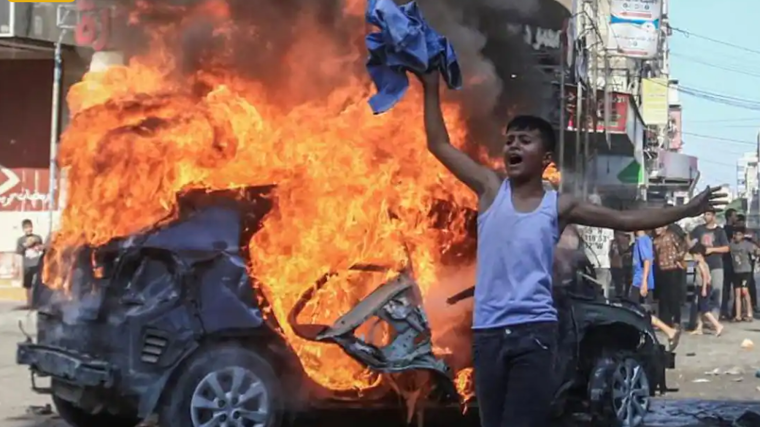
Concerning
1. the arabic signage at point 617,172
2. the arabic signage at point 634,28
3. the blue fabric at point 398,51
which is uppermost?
the arabic signage at point 634,28

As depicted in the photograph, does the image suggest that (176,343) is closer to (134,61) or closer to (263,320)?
(263,320)

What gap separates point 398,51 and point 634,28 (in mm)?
21140

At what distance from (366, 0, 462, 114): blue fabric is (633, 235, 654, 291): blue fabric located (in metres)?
11.0

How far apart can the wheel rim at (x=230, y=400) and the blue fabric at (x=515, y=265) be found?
315 centimetres

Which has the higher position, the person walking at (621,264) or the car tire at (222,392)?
the person walking at (621,264)

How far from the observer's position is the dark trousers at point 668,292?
14.6 metres

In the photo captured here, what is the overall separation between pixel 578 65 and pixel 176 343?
13405mm

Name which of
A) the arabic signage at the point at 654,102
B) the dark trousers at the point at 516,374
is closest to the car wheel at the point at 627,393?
the dark trousers at the point at 516,374

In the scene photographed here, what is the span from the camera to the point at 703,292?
1559 cm

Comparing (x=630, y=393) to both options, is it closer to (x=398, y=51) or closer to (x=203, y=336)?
(x=203, y=336)

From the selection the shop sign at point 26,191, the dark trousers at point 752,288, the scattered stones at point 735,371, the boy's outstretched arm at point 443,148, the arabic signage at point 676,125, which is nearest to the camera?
the boy's outstretched arm at point 443,148

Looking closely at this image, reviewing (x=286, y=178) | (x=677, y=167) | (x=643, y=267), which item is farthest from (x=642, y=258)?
(x=677, y=167)

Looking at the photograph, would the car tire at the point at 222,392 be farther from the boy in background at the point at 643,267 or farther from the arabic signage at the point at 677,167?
the arabic signage at the point at 677,167

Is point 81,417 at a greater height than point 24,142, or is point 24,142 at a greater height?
point 24,142
